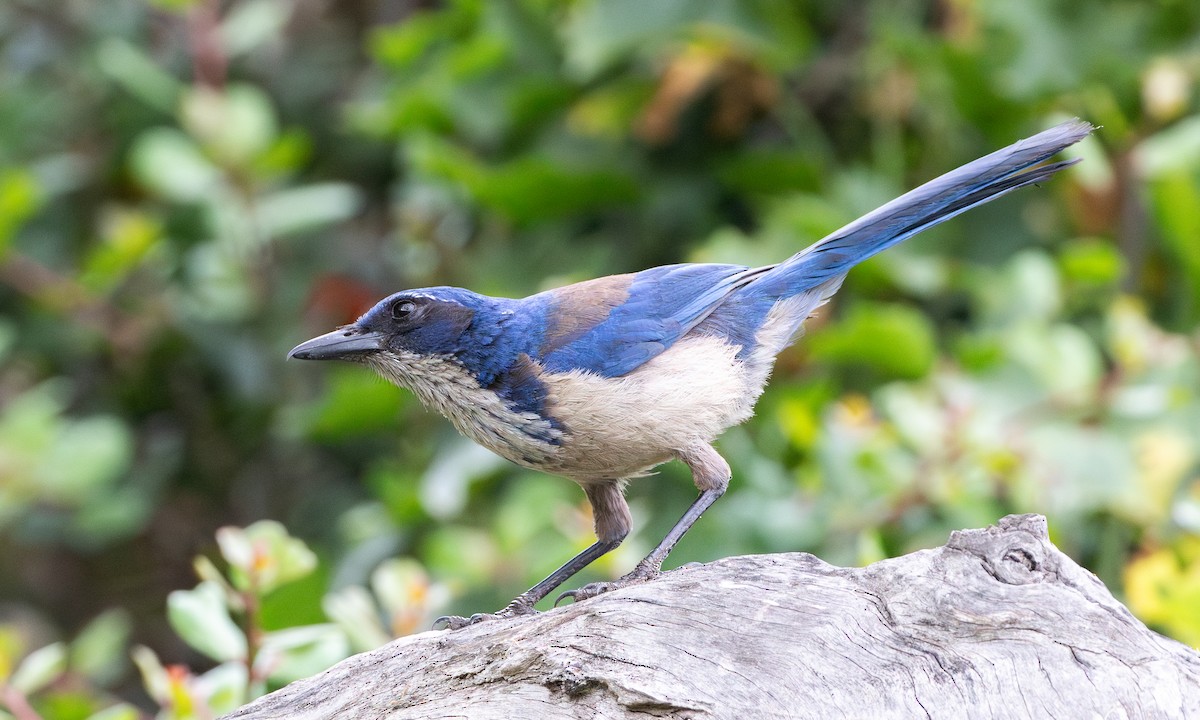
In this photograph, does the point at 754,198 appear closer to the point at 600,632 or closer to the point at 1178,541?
the point at 1178,541

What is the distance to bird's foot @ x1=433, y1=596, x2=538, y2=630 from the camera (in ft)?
10.8

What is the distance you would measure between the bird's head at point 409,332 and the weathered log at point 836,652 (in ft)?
2.84

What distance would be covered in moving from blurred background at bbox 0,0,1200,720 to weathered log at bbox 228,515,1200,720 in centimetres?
116

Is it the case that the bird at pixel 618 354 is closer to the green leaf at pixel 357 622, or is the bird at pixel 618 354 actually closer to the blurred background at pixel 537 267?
the green leaf at pixel 357 622

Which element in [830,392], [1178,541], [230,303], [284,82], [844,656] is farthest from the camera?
[284,82]

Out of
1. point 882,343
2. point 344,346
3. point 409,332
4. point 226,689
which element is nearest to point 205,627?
point 226,689

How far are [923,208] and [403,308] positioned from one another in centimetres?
140

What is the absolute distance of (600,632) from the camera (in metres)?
2.70

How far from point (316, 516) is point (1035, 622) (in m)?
4.76

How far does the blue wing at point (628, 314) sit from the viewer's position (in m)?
3.49

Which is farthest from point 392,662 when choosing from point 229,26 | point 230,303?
point 229,26

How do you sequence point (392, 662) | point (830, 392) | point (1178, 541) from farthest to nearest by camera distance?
point (830, 392) → point (1178, 541) → point (392, 662)

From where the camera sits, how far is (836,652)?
8.80 feet

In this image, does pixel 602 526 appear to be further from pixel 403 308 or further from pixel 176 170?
pixel 176 170
